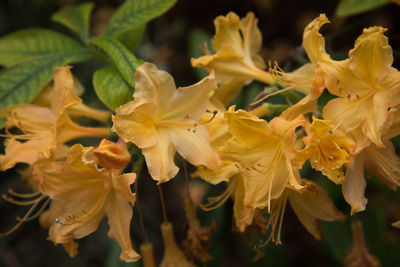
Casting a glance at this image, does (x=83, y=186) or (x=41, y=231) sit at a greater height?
(x=83, y=186)

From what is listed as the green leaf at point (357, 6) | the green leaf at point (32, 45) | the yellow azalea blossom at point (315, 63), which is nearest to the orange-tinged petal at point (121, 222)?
the yellow azalea blossom at point (315, 63)

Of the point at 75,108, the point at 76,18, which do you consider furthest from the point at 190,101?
the point at 76,18

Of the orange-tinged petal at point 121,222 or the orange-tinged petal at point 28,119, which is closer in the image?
the orange-tinged petal at point 121,222

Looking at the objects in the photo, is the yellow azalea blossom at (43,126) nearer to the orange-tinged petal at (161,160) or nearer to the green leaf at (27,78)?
the green leaf at (27,78)

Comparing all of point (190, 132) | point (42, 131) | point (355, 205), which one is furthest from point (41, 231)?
point (355, 205)

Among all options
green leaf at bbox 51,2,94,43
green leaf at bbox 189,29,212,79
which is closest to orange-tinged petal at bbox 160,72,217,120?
green leaf at bbox 51,2,94,43

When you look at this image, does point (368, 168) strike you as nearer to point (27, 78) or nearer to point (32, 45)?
point (27, 78)

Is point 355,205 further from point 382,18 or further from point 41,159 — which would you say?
point 382,18

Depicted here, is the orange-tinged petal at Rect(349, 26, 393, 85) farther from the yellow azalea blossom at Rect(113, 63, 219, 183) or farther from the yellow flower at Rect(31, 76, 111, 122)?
the yellow flower at Rect(31, 76, 111, 122)
